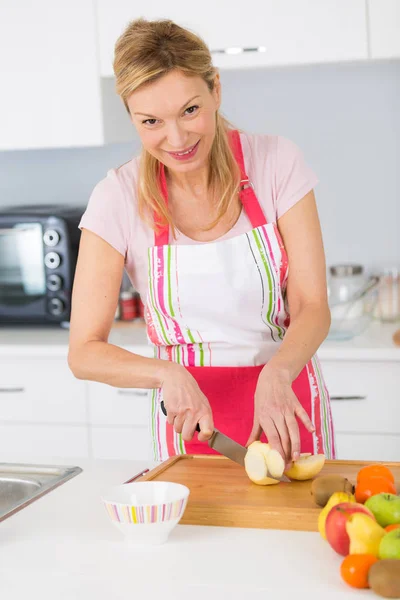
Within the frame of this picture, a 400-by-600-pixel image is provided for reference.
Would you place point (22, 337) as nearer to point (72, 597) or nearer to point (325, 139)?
point (325, 139)

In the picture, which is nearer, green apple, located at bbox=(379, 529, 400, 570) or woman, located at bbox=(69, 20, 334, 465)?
green apple, located at bbox=(379, 529, 400, 570)

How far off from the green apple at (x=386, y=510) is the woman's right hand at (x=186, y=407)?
1.00 feet

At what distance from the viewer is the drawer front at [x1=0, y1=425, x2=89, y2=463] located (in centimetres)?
265

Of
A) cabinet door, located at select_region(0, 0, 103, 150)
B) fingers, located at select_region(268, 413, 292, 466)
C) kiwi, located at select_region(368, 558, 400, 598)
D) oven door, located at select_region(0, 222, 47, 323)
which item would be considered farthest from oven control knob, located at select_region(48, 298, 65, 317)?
kiwi, located at select_region(368, 558, 400, 598)

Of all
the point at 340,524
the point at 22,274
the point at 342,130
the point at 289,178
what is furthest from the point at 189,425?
the point at 342,130

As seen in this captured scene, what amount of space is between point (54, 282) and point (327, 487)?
5.70 feet

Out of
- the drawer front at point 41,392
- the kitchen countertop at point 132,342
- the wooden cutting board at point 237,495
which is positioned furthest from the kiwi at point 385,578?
the drawer front at point 41,392

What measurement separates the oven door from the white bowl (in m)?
1.70

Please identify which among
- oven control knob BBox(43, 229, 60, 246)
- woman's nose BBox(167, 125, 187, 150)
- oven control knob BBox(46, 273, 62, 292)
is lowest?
oven control knob BBox(46, 273, 62, 292)

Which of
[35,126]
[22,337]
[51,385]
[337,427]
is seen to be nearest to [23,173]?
[35,126]

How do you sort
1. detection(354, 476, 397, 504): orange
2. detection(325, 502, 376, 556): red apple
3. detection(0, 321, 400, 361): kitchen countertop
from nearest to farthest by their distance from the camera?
1. detection(325, 502, 376, 556): red apple
2. detection(354, 476, 397, 504): orange
3. detection(0, 321, 400, 361): kitchen countertop

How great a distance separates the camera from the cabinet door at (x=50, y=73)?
8.71 feet

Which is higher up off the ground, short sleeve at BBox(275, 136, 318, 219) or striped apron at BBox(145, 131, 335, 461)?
short sleeve at BBox(275, 136, 318, 219)

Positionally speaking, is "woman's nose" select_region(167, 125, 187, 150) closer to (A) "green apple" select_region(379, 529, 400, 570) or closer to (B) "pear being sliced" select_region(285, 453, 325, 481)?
(B) "pear being sliced" select_region(285, 453, 325, 481)
